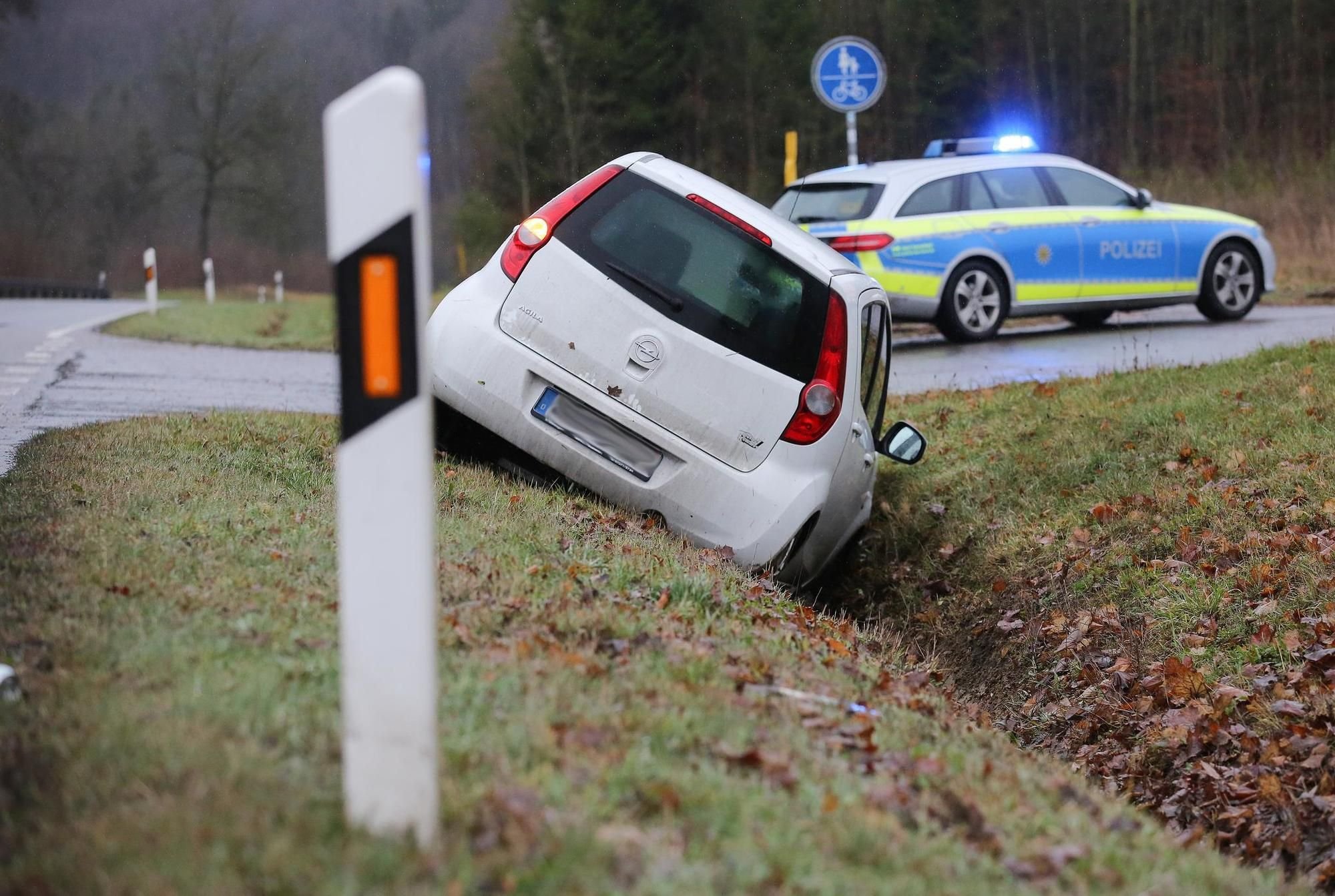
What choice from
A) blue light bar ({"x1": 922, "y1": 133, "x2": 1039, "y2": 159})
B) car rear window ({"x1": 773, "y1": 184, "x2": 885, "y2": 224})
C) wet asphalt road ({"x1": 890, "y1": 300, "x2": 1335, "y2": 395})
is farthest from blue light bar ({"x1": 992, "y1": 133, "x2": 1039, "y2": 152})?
car rear window ({"x1": 773, "y1": 184, "x2": 885, "y2": 224})

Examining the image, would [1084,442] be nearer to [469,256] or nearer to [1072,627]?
[1072,627]

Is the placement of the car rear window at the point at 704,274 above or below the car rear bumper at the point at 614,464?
above

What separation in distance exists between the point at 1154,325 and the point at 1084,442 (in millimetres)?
7573

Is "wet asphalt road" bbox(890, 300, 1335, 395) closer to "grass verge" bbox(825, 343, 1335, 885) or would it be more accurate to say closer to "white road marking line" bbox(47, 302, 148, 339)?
"grass verge" bbox(825, 343, 1335, 885)

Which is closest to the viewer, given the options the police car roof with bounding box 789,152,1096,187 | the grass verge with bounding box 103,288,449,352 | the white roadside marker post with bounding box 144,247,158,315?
the police car roof with bounding box 789,152,1096,187

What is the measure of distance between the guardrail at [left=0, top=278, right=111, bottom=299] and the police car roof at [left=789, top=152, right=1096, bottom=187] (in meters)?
24.4

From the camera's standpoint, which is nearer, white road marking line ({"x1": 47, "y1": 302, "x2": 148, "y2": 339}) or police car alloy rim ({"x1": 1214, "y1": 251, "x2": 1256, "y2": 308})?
police car alloy rim ({"x1": 1214, "y1": 251, "x2": 1256, "y2": 308})

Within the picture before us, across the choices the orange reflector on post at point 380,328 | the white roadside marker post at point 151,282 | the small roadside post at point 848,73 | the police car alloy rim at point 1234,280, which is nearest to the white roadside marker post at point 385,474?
the orange reflector on post at point 380,328

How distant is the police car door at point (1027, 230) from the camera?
13.4 m

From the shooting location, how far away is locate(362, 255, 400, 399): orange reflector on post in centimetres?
248

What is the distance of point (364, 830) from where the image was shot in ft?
8.27

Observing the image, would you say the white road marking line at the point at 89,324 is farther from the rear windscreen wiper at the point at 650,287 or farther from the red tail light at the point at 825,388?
the red tail light at the point at 825,388

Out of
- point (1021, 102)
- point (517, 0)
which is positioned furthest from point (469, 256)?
point (1021, 102)

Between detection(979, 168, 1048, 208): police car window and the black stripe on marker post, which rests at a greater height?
the black stripe on marker post
